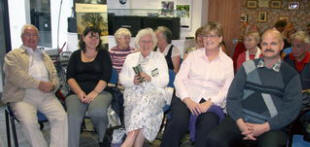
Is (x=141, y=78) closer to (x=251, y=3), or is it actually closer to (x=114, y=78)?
(x=114, y=78)

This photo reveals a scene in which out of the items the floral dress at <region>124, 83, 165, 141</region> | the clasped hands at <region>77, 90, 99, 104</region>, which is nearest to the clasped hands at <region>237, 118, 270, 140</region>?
the floral dress at <region>124, 83, 165, 141</region>

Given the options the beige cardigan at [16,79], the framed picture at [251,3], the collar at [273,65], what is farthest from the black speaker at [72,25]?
the framed picture at [251,3]

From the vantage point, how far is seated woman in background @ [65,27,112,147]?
2.60m

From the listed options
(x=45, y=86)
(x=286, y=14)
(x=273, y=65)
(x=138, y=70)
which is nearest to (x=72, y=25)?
(x=45, y=86)

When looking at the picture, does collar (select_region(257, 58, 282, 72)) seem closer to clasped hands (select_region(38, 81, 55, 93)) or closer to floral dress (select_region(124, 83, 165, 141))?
floral dress (select_region(124, 83, 165, 141))

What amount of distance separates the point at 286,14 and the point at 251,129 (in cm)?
614

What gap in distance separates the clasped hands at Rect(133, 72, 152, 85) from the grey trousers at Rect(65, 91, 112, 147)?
33 centimetres

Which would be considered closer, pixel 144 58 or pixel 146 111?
pixel 146 111

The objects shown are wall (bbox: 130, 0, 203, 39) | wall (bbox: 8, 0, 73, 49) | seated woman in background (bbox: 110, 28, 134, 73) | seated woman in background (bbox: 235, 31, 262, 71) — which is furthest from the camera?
wall (bbox: 130, 0, 203, 39)

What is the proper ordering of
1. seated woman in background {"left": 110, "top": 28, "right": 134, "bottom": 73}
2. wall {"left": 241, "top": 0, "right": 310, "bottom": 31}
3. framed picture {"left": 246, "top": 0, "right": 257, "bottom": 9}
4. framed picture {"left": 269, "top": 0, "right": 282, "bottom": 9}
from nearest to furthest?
1. seated woman in background {"left": 110, "top": 28, "right": 134, "bottom": 73}
2. wall {"left": 241, "top": 0, "right": 310, "bottom": 31}
3. framed picture {"left": 269, "top": 0, "right": 282, "bottom": 9}
4. framed picture {"left": 246, "top": 0, "right": 257, "bottom": 9}

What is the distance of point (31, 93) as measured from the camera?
2.73 m

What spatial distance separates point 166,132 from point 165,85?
1.83 ft

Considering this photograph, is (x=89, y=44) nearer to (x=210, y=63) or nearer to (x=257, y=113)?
(x=210, y=63)

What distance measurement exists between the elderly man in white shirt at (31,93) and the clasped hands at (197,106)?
115cm
